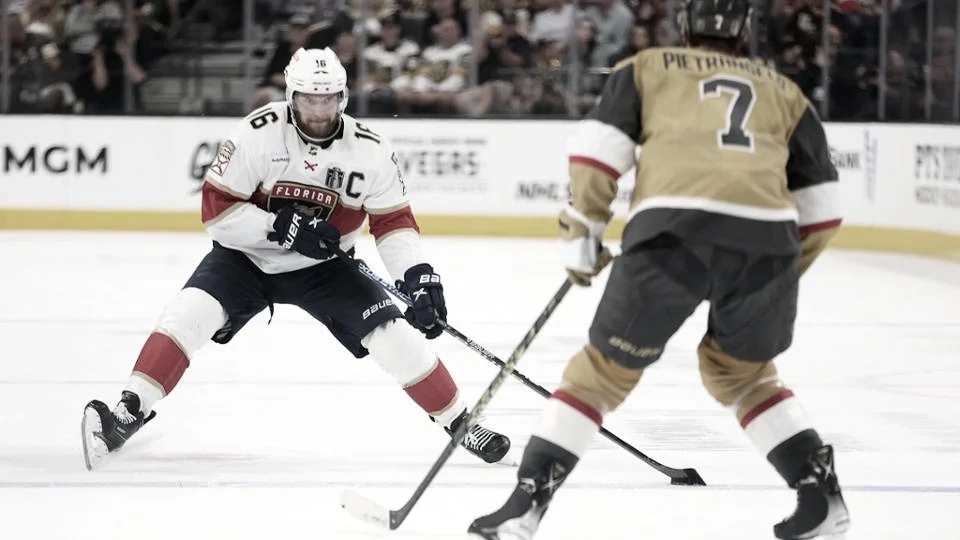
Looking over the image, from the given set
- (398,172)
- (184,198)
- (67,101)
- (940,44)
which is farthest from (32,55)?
(398,172)

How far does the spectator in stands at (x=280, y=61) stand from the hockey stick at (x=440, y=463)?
302 inches

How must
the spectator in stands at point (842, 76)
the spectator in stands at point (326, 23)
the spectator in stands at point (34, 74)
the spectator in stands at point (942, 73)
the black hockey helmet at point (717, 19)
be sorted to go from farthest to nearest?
1. the spectator in stands at point (326, 23)
2. the spectator in stands at point (34, 74)
3. the spectator in stands at point (842, 76)
4. the spectator in stands at point (942, 73)
5. the black hockey helmet at point (717, 19)

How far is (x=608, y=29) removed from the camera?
418 inches

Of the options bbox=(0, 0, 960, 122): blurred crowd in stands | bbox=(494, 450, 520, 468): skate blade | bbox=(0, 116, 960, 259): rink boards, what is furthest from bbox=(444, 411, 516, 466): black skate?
bbox=(0, 0, 960, 122): blurred crowd in stands

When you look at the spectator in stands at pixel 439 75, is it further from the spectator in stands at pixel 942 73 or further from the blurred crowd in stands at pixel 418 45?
the spectator in stands at pixel 942 73

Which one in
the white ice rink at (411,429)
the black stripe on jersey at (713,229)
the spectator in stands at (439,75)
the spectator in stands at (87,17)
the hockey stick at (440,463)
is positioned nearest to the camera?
the black stripe on jersey at (713,229)

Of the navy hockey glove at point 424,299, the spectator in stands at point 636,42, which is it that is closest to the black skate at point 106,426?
the navy hockey glove at point 424,299

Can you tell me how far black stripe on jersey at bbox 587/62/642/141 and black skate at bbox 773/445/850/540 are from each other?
0.70 m

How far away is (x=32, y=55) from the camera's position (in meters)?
10.6

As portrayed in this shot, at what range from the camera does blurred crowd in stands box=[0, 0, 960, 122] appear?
10.4 m

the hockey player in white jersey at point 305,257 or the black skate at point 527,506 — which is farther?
the hockey player in white jersey at point 305,257

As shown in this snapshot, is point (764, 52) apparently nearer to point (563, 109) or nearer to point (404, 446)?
point (563, 109)

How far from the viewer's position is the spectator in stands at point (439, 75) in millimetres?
10500

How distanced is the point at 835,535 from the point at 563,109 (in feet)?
25.7
